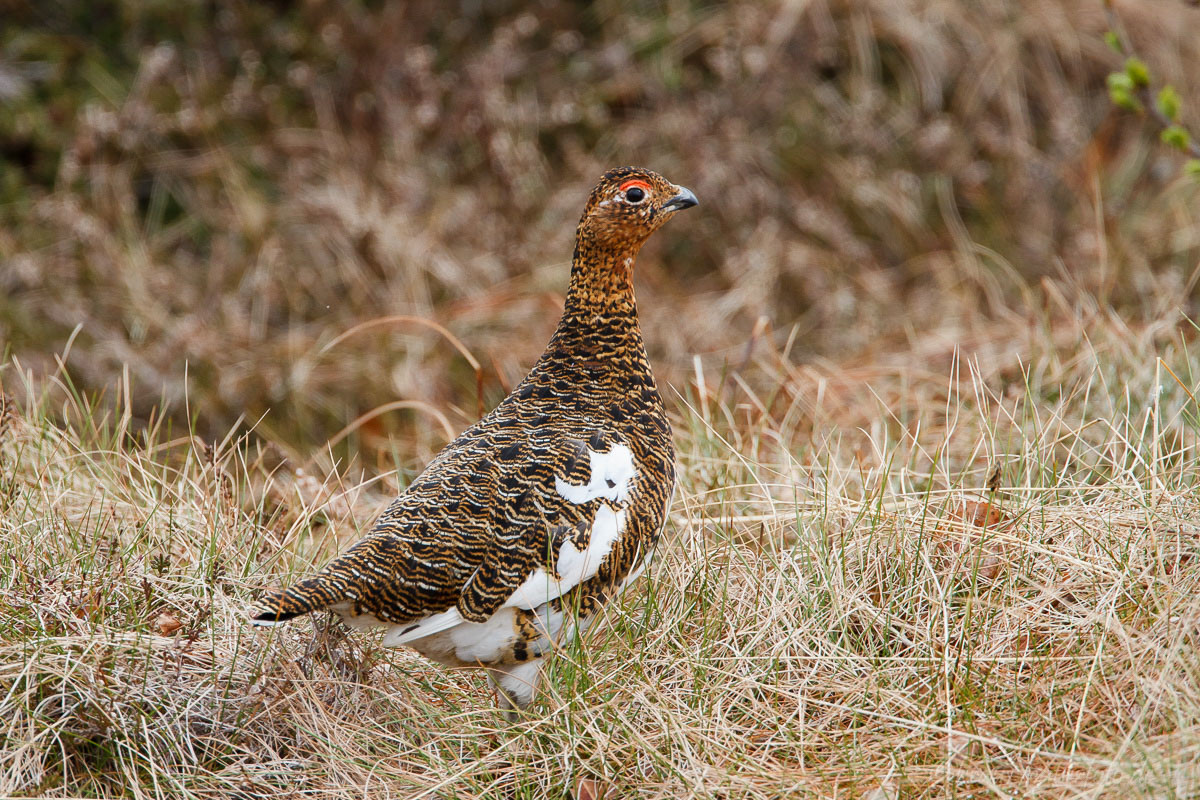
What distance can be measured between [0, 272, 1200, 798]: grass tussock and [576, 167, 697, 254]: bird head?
0.77 meters

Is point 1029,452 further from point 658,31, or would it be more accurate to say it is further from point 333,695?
point 658,31

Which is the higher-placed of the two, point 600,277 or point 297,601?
point 600,277

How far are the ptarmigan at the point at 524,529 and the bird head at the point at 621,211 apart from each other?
0.78 feet

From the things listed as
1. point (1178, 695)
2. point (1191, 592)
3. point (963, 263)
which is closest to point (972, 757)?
point (1178, 695)

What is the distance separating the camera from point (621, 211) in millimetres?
3443

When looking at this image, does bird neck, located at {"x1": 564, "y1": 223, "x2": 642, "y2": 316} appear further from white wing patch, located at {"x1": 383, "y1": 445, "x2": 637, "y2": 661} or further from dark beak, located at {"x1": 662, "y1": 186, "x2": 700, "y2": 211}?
white wing patch, located at {"x1": 383, "y1": 445, "x2": 637, "y2": 661}

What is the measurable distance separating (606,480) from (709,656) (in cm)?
49

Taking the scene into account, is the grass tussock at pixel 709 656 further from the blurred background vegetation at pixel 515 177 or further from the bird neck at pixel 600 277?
the blurred background vegetation at pixel 515 177

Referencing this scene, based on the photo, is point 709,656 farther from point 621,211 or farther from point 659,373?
point 659,373

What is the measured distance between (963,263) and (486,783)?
16.3ft

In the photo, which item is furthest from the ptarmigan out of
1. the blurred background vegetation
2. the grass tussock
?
the blurred background vegetation

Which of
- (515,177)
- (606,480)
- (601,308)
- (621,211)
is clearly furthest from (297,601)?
(515,177)

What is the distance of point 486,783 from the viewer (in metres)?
2.83

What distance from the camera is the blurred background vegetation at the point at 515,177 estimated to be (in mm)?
6477
